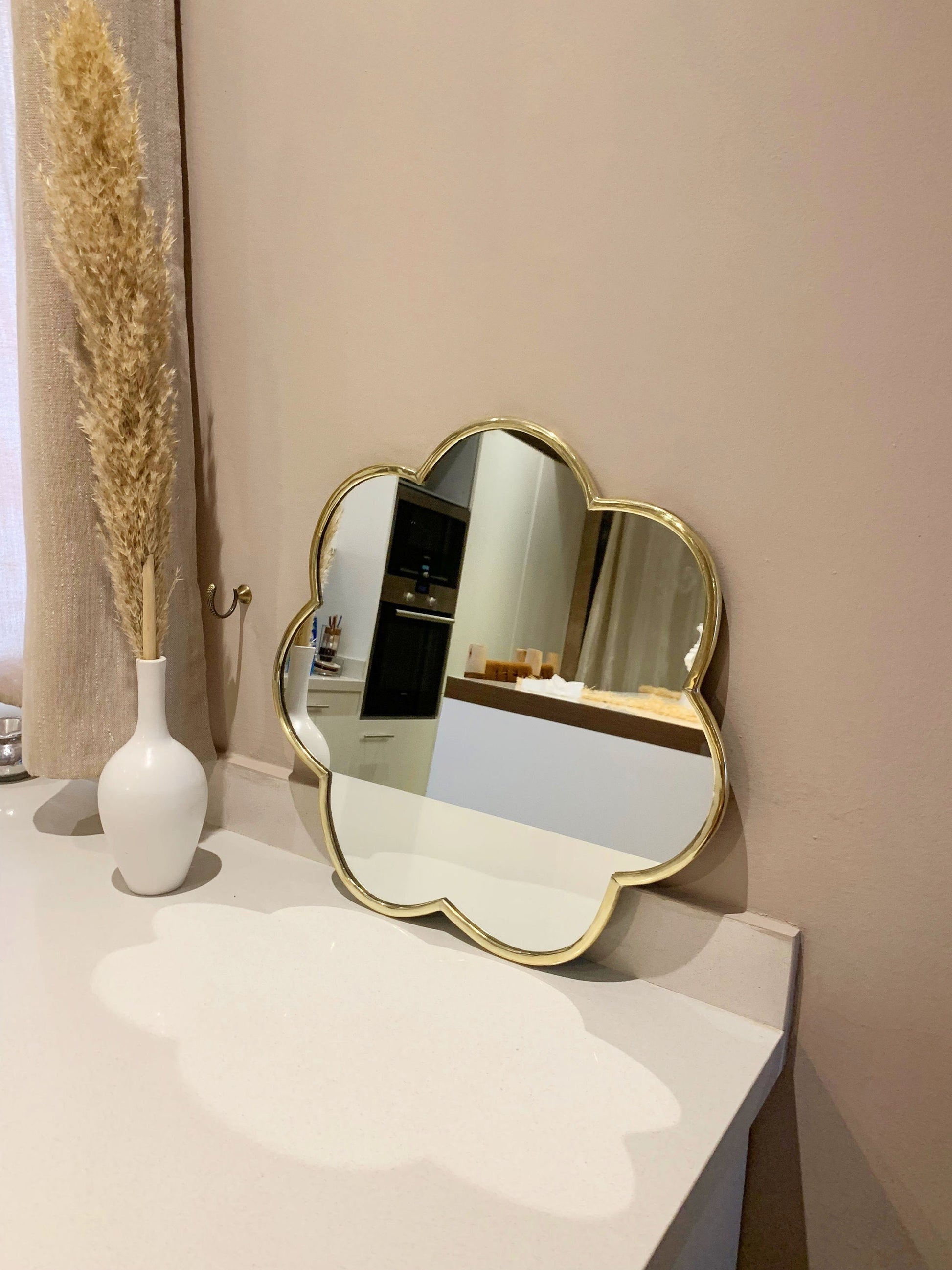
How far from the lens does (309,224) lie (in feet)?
3.03

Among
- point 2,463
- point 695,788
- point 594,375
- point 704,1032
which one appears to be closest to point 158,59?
point 2,463

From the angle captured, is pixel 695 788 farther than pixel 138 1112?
Yes

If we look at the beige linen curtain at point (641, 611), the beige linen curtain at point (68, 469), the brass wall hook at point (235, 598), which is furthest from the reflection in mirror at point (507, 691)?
the beige linen curtain at point (68, 469)

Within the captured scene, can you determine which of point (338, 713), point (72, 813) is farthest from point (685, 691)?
point (72, 813)

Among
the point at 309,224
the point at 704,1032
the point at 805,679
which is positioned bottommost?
the point at 704,1032

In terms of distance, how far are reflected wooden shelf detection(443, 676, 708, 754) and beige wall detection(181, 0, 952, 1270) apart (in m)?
0.05

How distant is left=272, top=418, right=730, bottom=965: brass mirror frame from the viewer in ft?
2.36

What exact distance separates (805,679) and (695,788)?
137mm

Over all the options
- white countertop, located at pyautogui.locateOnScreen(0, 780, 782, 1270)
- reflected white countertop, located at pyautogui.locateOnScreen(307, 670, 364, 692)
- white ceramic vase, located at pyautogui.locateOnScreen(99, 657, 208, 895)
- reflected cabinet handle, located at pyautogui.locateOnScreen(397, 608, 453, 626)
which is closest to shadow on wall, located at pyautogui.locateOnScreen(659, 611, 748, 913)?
white countertop, located at pyautogui.locateOnScreen(0, 780, 782, 1270)

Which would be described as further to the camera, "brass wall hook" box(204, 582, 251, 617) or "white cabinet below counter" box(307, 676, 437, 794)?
"brass wall hook" box(204, 582, 251, 617)

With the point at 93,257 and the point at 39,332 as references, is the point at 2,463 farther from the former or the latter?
the point at 93,257

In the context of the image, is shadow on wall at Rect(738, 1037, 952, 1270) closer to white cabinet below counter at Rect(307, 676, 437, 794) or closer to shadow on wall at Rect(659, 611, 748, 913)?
shadow on wall at Rect(659, 611, 748, 913)

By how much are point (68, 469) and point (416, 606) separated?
1.40 feet

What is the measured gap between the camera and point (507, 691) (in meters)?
0.82
